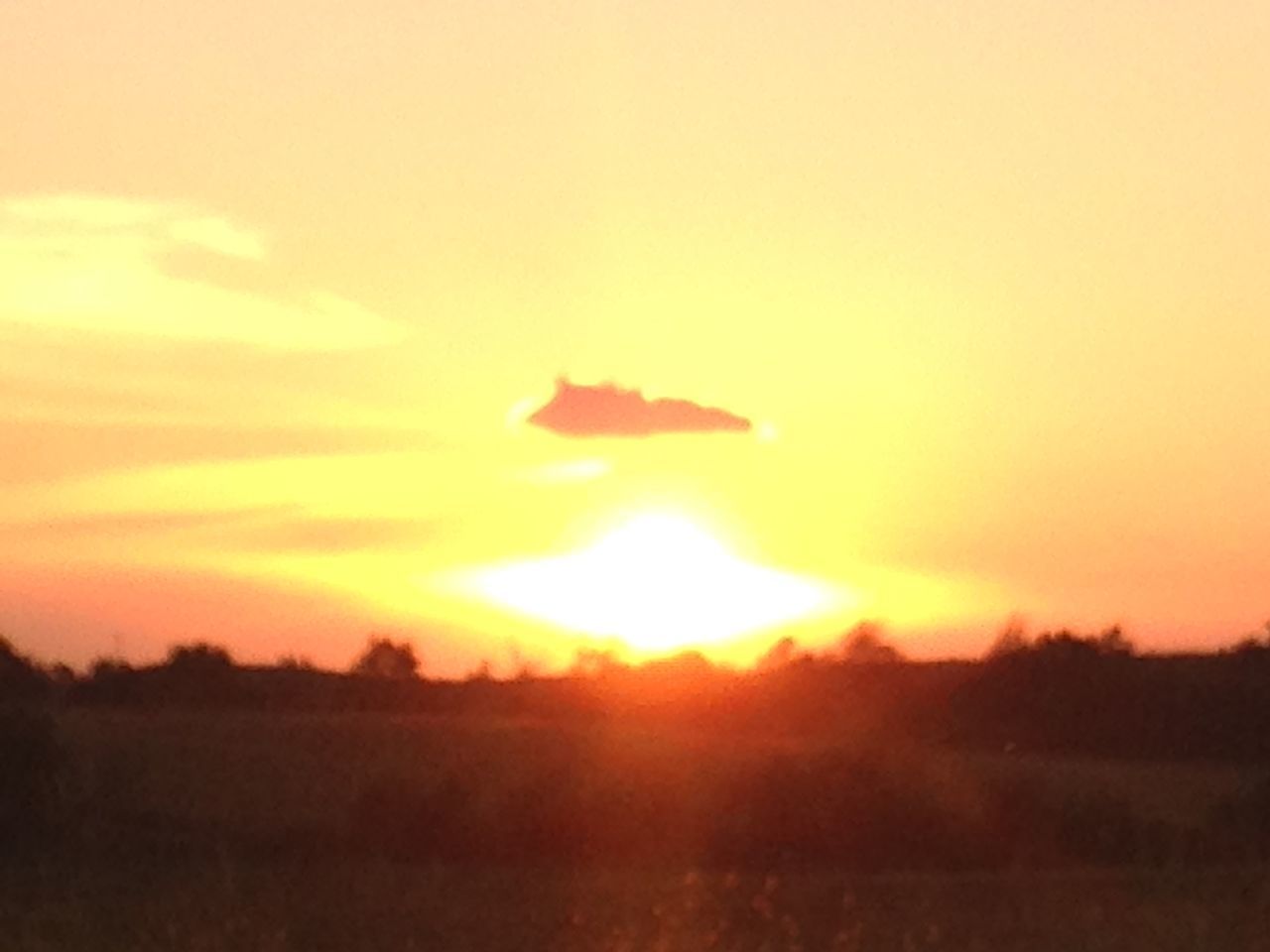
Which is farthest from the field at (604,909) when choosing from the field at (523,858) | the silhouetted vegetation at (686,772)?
the silhouetted vegetation at (686,772)

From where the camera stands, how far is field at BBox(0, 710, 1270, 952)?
28.5 m

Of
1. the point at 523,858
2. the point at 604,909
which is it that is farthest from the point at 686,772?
the point at 604,909

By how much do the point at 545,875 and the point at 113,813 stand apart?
28.6ft

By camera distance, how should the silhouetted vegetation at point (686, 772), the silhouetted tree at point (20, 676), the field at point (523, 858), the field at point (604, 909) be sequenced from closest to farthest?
the field at point (604, 909) < the field at point (523, 858) < the silhouetted vegetation at point (686, 772) < the silhouetted tree at point (20, 676)

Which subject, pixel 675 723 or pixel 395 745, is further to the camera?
pixel 675 723

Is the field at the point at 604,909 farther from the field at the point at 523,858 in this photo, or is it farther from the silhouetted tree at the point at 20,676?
the silhouetted tree at the point at 20,676

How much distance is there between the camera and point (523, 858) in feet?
128

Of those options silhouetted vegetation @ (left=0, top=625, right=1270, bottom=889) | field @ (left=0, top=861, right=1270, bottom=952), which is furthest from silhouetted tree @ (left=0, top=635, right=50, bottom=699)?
field @ (left=0, top=861, right=1270, bottom=952)

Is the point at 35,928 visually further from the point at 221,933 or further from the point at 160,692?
the point at 160,692

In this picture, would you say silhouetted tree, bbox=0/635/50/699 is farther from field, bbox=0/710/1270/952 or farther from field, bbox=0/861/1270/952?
field, bbox=0/861/1270/952

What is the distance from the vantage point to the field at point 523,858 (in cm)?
2845

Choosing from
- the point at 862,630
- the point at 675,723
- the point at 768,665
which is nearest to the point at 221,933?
the point at 675,723

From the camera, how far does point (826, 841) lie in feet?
135

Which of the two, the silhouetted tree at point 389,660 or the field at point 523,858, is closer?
the field at point 523,858
